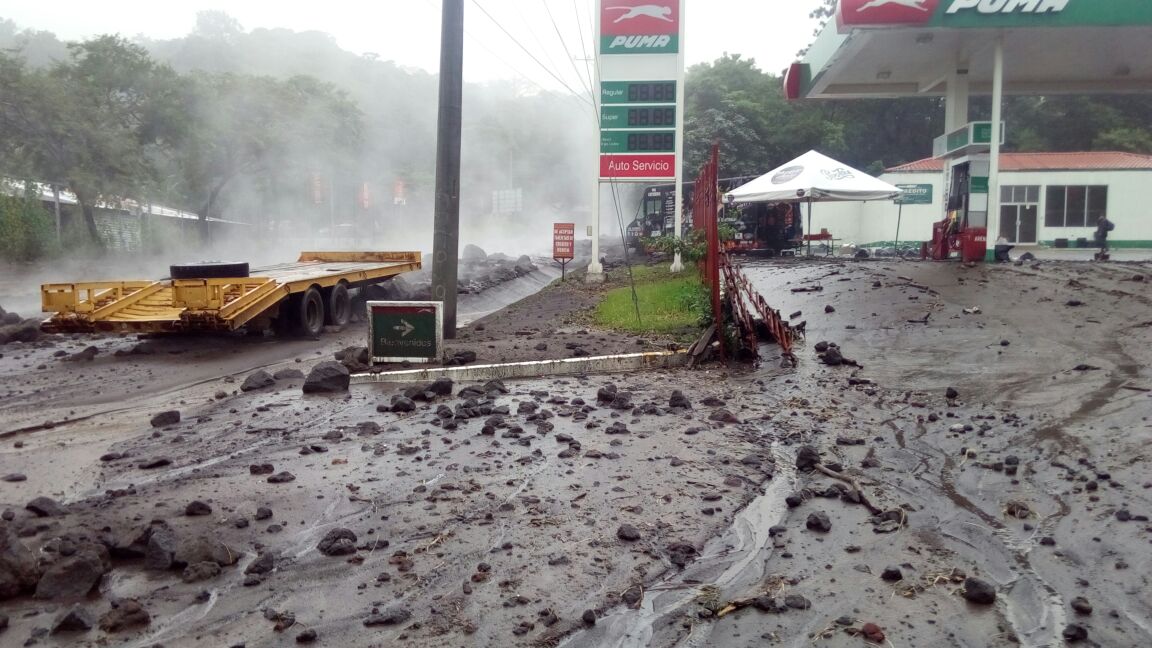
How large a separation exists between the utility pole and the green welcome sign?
206cm

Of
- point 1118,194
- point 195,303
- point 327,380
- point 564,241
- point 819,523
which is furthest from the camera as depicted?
point 1118,194

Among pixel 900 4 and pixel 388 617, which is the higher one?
pixel 900 4

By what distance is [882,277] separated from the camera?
1443cm

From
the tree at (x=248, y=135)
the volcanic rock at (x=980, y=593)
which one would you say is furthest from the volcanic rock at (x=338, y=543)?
the tree at (x=248, y=135)

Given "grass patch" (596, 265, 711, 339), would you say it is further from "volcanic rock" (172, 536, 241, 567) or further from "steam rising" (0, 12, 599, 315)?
"volcanic rock" (172, 536, 241, 567)

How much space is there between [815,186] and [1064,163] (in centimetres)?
2134

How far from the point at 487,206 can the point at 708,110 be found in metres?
21.6

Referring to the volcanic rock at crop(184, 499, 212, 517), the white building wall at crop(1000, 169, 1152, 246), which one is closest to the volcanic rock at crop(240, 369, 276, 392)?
the volcanic rock at crop(184, 499, 212, 517)

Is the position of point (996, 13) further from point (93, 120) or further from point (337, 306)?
point (93, 120)

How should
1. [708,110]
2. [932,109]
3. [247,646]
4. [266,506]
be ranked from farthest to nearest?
[932,109]
[708,110]
[266,506]
[247,646]

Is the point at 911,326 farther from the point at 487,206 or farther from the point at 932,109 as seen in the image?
the point at 487,206

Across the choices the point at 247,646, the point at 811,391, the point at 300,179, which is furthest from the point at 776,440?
the point at 300,179

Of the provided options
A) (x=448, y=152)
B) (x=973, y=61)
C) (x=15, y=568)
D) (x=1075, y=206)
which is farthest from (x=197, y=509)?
(x=1075, y=206)

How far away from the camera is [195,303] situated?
11773 mm
